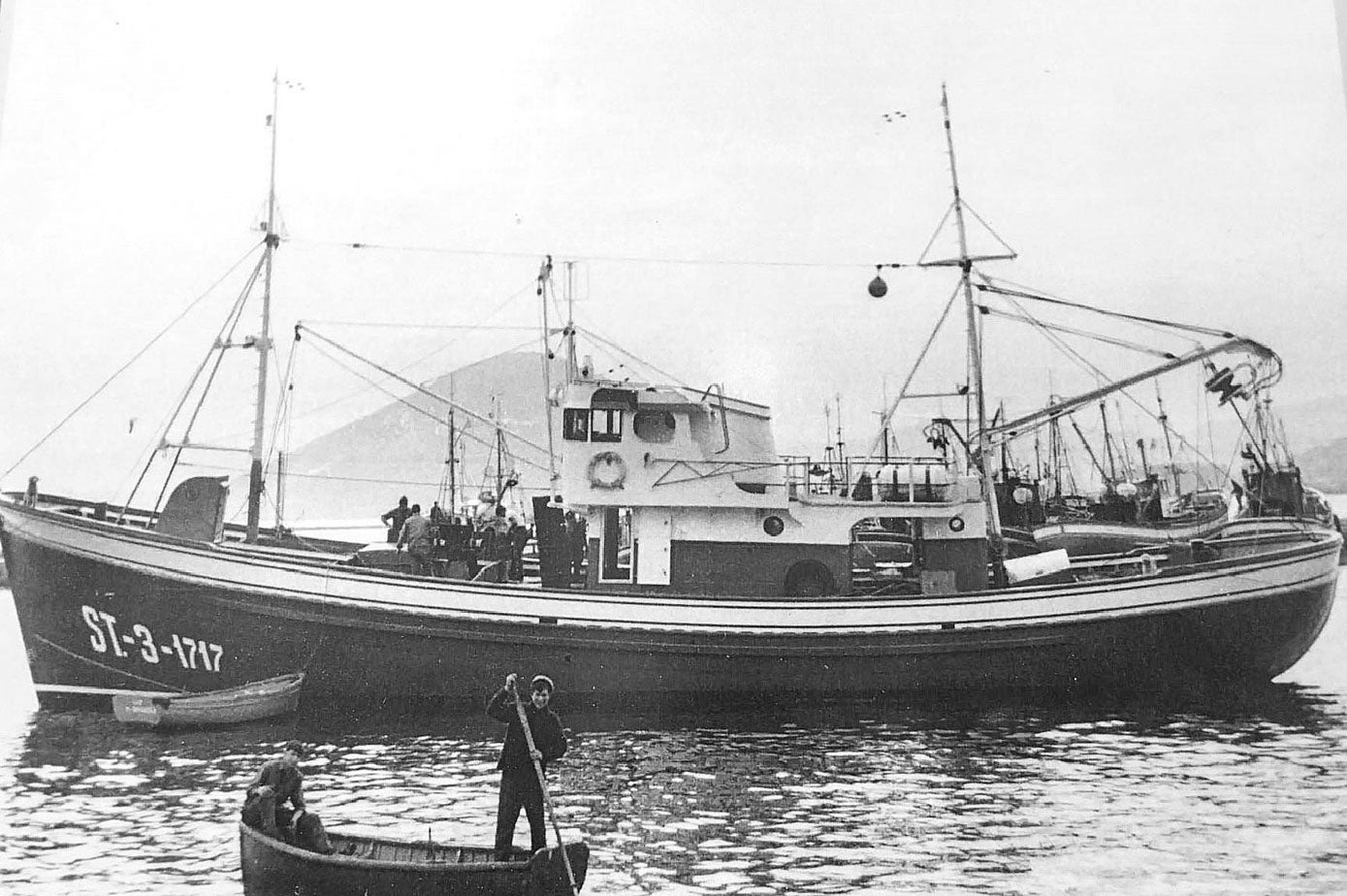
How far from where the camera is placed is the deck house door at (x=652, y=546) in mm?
9789

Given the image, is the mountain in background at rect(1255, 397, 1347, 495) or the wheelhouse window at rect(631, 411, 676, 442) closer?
the mountain in background at rect(1255, 397, 1347, 495)

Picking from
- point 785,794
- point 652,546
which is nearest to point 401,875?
point 785,794

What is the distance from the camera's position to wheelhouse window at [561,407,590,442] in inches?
384

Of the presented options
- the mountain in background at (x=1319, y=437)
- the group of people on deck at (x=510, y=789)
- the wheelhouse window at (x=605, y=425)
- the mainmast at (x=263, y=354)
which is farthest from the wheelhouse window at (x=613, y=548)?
the mountain in background at (x=1319, y=437)

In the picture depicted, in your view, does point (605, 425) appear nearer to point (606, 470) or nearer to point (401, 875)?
point (606, 470)

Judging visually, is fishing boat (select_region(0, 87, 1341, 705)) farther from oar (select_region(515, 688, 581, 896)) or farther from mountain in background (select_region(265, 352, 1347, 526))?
oar (select_region(515, 688, 581, 896))

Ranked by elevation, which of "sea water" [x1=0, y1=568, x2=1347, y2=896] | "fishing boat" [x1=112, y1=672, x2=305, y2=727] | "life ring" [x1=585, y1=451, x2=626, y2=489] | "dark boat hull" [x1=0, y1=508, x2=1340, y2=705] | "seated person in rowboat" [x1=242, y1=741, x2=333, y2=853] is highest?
"life ring" [x1=585, y1=451, x2=626, y2=489]

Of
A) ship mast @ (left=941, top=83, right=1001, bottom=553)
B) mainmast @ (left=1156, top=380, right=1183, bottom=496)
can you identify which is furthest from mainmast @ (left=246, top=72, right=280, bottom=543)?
mainmast @ (left=1156, top=380, right=1183, bottom=496)

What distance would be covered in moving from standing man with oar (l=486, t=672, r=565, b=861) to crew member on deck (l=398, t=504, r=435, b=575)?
4.06m

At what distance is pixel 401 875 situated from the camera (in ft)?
15.9

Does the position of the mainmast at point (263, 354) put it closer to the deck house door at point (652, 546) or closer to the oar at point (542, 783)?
the deck house door at point (652, 546)

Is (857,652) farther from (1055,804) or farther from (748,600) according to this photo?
(1055,804)

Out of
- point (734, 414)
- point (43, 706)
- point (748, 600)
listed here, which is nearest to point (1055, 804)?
point (748, 600)

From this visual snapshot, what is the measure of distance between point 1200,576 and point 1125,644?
1000mm
